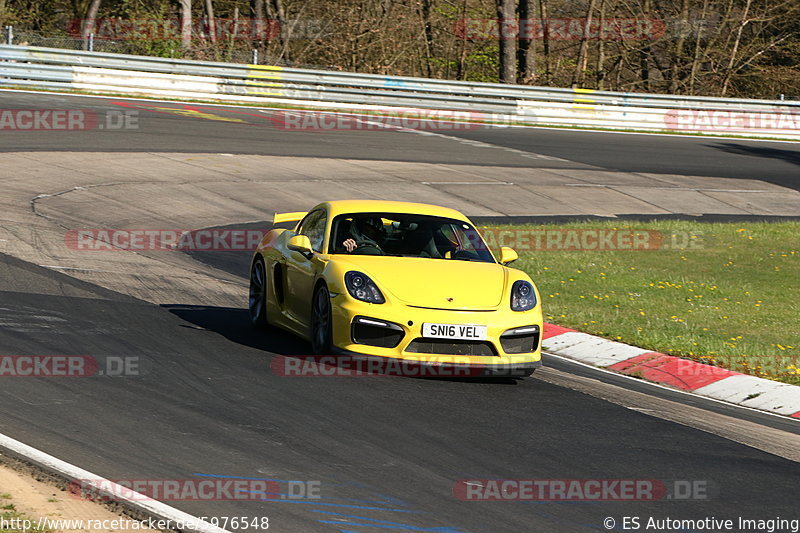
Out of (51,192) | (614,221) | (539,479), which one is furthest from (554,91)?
(539,479)

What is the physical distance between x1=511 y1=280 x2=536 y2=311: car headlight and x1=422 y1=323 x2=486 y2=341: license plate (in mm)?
476

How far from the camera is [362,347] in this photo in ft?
28.0

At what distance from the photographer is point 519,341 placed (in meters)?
8.73

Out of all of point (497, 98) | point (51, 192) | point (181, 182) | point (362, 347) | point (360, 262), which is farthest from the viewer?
point (497, 98)

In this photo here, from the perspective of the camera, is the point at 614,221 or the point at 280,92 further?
the point at 280,92

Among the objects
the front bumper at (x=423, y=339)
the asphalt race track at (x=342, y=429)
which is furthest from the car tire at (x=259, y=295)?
the front bumper at (x=423, y=339)

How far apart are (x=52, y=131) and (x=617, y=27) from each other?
26259 millimetres

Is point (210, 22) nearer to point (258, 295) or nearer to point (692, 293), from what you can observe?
point (692, 293)

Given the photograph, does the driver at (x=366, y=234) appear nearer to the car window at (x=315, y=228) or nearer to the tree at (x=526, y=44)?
the car window at (x=315, y=228)

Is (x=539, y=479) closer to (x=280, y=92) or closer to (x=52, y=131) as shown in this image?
(x=52, y=131)

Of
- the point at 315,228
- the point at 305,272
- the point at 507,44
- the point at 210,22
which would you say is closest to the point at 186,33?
the point at 210,22

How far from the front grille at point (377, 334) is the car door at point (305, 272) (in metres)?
0.94

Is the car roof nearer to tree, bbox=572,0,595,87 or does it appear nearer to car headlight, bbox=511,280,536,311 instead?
car headlight, bbox=511,280,536,311

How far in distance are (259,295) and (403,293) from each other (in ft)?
7.80
